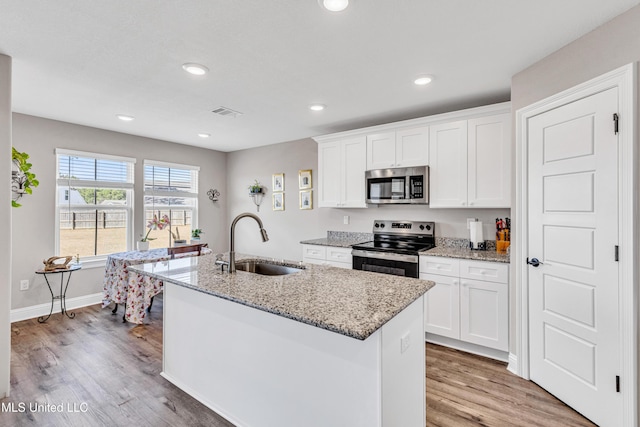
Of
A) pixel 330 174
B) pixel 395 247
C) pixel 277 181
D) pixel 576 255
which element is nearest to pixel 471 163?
pixel 395 247

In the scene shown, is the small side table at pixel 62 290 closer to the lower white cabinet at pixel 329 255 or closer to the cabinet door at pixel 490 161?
the lower white cabinet at pixel 329 255

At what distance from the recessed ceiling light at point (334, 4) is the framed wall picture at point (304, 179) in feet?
10.2

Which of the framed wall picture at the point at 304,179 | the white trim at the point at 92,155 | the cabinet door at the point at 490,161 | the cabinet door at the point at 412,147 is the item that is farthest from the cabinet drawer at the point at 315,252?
the white trim at the point at 92,155

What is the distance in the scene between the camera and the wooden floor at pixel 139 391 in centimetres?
197

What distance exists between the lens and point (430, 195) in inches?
132

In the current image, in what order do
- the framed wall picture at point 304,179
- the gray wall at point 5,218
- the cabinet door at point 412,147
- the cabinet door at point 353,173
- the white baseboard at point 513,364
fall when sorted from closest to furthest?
1. the gray wall at point 5,218
2. the white baseboard at point 513,364
3. the cabinet door at point 412,147
4. the cabinet door at point 353,173
5. the framed wall picture at point 304,179

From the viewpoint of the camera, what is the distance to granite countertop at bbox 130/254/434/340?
126cm

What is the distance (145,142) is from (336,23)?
4077mm

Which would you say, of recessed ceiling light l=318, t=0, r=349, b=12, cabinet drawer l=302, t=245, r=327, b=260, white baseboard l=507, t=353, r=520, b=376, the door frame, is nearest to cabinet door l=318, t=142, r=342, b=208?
cabinet drawer l=302, t=245, r=327, b=260

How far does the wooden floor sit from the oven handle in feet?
2.95

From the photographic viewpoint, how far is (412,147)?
3441 millimetres

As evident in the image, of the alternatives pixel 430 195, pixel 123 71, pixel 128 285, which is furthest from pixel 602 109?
pixel 128 285

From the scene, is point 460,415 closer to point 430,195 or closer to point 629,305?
point 629,305

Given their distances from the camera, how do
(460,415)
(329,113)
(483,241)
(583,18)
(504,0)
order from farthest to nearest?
1. (329,113)
2. (483,241)
3. (460,415)
4. (583,18)
5. (504,0)
